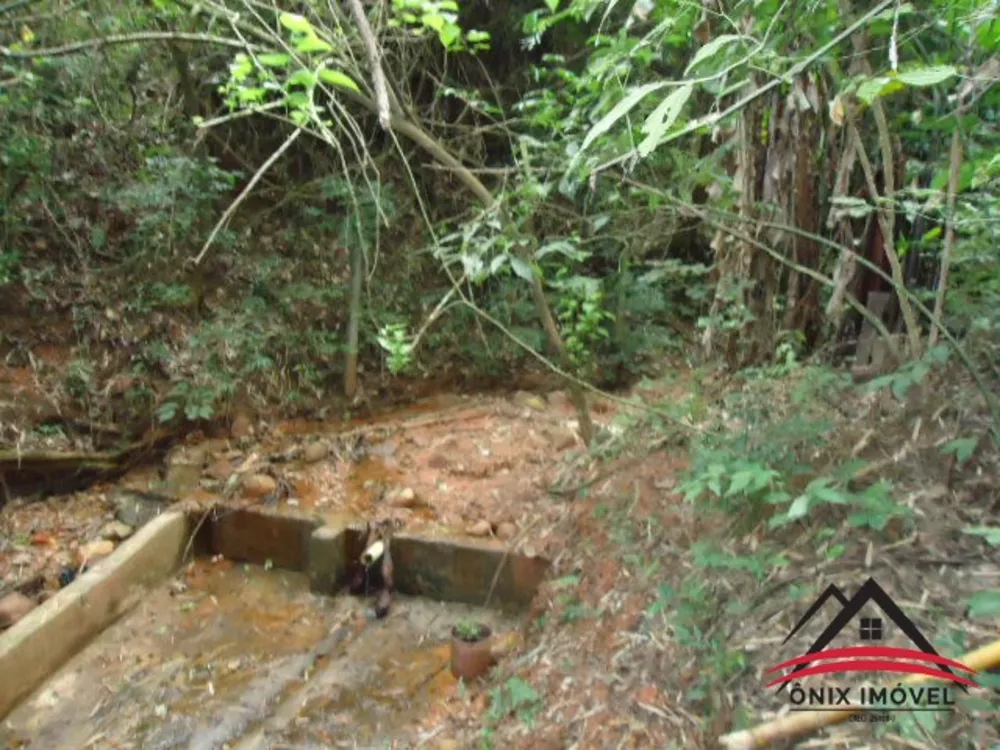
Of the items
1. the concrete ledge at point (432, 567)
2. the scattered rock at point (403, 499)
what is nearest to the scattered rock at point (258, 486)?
the concrete ledge at point (432, 567)

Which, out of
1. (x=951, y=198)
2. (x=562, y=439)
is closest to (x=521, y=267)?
(x=951, y=198)

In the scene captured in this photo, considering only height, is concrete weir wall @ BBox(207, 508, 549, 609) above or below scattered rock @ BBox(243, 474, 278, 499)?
below

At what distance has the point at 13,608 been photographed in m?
3.27

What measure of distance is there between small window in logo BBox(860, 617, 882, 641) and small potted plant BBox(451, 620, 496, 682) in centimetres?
175

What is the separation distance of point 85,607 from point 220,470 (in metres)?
1.30

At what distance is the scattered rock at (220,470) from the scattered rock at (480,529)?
1.71 m

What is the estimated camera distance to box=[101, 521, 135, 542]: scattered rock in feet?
13.0

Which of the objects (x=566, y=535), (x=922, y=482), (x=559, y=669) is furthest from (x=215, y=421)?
(x=922, y=482)

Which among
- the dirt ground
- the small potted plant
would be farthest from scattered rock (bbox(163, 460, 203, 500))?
the small potted plant

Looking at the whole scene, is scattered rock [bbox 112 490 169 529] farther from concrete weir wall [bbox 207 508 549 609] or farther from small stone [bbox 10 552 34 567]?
small stone [bbox 10 552 34 567]

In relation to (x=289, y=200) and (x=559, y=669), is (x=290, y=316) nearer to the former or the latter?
(x=289, y=200)

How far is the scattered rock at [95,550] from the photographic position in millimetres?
3742

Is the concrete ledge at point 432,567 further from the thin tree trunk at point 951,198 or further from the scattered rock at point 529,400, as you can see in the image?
the thin tree trunk at point 951,198

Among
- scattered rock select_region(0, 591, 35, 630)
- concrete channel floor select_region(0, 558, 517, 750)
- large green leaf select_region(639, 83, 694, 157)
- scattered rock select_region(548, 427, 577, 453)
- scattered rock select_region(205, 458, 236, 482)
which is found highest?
large green leaf select_region(639, 83, 694, 157)
